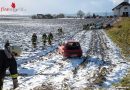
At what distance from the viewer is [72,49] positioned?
28750 millimetres

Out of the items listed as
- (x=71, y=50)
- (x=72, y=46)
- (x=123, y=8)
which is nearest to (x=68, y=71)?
(x=71, y=50)

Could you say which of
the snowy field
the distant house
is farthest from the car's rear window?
the distant house

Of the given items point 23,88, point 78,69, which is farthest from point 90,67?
point 23,88

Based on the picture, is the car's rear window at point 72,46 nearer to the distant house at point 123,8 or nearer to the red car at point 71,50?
the red car at point 71,50

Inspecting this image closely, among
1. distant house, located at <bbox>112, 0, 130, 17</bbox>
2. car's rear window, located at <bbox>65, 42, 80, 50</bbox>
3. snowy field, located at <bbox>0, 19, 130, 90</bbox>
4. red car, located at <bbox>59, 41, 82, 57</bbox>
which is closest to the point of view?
snowy field, located at <bbox>0, 19, 130, 90</bbox>

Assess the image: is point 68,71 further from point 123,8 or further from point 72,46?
point 123,8

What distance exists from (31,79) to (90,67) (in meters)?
5.70

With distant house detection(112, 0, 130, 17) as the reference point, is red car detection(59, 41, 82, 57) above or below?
above

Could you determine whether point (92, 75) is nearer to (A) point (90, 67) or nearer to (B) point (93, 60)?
(A) point (90, 67)

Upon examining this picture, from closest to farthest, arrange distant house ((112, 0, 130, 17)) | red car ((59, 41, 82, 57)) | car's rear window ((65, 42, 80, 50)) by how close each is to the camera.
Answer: red car ((59, 41, 82, 57))
car's rear window ((65, 42, 80, 50))
distant house ((112, 0, 130, 17))

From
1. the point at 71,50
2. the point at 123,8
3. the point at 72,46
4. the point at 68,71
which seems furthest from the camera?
the point at 123,8

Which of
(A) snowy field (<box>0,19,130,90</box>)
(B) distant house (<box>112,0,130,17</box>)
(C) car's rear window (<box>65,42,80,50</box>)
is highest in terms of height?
(C) car's rear window (<box>65,42,80,50</box>)

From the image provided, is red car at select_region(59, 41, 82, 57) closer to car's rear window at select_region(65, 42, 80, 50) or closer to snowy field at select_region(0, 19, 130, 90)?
car's rear window at select_region(65, 42, 80, 50)

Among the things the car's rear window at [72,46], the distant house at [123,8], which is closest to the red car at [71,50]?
the car's rear window at [72,46]
